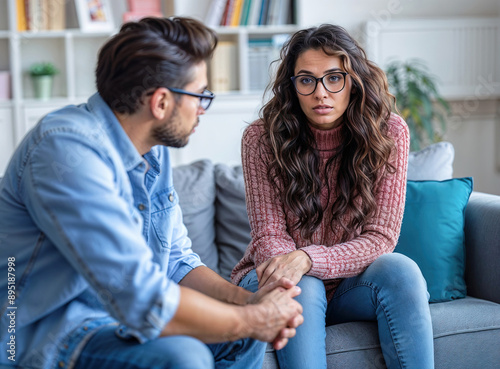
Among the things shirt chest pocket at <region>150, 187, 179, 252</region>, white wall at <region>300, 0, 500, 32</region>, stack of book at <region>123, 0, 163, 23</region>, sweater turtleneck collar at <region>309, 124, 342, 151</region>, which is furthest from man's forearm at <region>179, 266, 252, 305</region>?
white wall at <region>300, 0, 500, 32</region>

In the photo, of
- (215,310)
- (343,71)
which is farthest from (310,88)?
(215,310)

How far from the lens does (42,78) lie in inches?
136

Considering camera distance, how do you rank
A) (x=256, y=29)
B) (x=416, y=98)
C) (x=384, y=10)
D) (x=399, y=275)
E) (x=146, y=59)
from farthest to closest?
(x=384, y=10) → (x=256, y=29) → (x=416, y=98) → (x=399, y=275) → (x=146, y=59)

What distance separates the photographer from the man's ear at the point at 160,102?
1.12m

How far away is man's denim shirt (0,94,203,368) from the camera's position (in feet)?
3.18

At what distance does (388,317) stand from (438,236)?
0.46 meters

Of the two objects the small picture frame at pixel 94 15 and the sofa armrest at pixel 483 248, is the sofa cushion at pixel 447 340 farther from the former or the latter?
the small picture frame at pixel 94 15

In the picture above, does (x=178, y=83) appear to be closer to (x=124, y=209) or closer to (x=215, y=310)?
(x=124, y=209)

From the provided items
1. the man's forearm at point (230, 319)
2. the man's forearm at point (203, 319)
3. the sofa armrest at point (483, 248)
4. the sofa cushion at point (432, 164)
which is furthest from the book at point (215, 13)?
the man's forearm at point (203, 319)

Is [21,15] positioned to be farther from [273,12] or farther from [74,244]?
[74,244]

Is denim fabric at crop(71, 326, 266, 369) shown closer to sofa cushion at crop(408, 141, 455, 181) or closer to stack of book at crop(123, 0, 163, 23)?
sofa cushion at crop(408, 141, 455, 181)

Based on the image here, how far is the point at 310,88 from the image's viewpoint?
1.69 meters

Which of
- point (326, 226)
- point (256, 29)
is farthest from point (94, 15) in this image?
point (326, 226)

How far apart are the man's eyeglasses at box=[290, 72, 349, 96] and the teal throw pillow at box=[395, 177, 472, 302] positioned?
0.44 m
